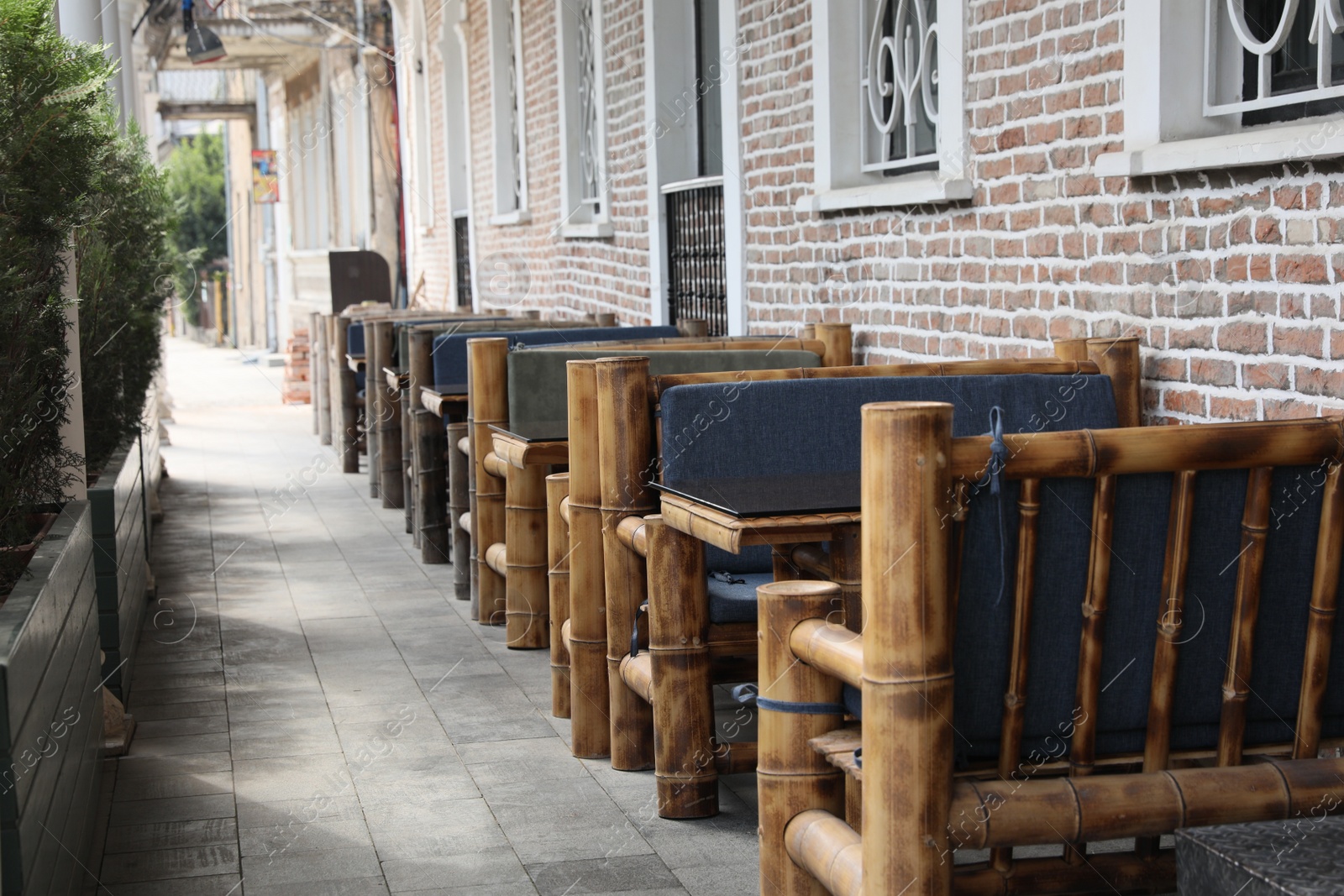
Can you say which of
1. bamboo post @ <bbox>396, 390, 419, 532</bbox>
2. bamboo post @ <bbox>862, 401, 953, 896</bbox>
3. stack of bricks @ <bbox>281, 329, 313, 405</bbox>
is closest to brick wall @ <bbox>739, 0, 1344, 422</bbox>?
bamboo post @ <bbox>862, 401, 953, 896</bbox>

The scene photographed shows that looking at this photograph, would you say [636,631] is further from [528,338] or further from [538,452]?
[528,338]

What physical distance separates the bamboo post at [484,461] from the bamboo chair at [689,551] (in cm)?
155

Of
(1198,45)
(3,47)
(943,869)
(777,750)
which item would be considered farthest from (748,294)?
(943,869)

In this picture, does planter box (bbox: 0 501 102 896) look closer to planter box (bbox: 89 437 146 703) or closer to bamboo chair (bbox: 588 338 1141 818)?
planter box (bbox: 89 437 146 703)

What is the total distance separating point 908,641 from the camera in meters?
2.10

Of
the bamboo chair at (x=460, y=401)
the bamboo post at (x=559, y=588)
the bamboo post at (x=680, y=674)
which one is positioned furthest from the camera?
the bamboo chair at (x=460, y=401)

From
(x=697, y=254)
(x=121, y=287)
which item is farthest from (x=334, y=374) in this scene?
(x=121, y=287)

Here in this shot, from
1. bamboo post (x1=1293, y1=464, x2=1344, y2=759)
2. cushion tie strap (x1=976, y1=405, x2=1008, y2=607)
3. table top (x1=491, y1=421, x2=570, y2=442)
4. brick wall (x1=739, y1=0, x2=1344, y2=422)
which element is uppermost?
brick wall (x1=739, y1=0, x2=1344, y2=422)

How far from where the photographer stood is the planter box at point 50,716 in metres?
2.39

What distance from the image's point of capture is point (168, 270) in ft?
24.8

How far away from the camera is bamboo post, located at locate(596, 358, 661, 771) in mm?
3602

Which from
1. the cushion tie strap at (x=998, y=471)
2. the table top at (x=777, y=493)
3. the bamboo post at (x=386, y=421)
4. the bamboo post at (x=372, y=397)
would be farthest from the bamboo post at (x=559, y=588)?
the bamboo post at (x=372, y=397)

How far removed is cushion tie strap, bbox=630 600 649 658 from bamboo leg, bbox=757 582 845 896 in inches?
44.7

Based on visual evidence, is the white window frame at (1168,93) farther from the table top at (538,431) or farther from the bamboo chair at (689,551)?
the table top at (538,431)
